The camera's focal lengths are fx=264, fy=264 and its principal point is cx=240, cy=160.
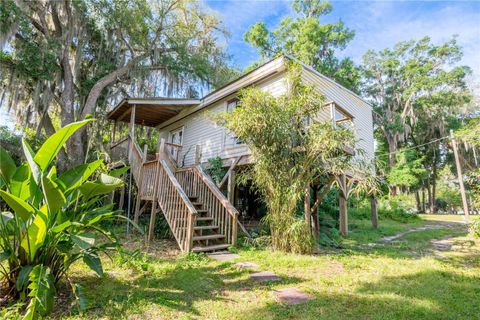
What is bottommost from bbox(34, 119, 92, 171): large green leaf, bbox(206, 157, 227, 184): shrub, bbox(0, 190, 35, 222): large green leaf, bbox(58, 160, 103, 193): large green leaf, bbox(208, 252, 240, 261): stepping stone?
bbox(208, 252, 240, 261): stepping stone

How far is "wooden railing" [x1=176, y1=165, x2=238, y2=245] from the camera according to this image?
617cm

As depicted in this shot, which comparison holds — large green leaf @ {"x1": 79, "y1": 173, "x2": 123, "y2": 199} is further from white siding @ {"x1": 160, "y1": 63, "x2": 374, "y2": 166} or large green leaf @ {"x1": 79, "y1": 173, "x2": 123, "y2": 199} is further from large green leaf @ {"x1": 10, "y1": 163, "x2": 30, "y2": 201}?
white siding @ {"x1": 160, "y1": 63, "x2": 374, "y2": 166}

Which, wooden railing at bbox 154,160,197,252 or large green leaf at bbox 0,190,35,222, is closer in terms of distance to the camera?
large green leaf at bbox 0,190,35,222

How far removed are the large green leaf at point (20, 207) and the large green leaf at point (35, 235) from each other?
71 millimetres

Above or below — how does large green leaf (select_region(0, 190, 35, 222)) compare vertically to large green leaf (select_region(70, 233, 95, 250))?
above

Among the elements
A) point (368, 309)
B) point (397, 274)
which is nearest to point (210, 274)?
point (368, 309)

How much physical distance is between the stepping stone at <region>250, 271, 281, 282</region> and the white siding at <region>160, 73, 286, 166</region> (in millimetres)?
4489

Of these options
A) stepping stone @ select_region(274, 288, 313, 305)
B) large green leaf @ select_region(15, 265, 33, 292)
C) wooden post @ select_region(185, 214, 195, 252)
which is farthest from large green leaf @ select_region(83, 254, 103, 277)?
wooden post @ select_region(185, 214, 195, 252)

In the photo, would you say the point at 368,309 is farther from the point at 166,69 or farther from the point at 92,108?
the point at 166,69

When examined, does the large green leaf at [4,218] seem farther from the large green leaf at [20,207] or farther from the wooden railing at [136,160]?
the wooden railing at [136,160]

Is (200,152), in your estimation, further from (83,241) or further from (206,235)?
(83,241)

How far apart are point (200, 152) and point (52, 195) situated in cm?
709

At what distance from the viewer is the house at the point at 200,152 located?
614 centimetres

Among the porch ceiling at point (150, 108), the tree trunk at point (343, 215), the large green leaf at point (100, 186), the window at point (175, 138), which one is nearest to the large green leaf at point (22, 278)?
the large green leaf at point (100, 186)
